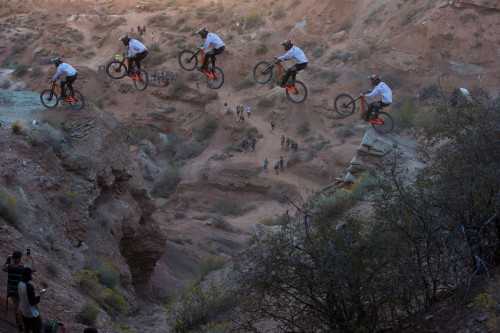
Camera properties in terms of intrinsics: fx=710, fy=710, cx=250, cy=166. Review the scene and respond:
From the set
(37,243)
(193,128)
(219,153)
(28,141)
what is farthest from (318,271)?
(193,128)

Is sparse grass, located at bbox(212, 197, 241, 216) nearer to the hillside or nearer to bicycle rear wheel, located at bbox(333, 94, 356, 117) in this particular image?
the hillside

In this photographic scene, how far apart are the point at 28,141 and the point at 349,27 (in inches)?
1470

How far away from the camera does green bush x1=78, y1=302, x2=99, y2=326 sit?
1416cm

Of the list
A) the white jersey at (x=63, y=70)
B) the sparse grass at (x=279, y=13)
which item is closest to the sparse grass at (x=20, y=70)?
the sparse grass at (x=279, y=13)

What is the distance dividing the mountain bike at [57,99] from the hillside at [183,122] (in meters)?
0.30

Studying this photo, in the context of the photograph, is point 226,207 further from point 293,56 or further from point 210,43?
point 293,56

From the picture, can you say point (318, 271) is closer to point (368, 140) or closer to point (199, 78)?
point (368, 140)

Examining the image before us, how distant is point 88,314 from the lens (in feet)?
46.8

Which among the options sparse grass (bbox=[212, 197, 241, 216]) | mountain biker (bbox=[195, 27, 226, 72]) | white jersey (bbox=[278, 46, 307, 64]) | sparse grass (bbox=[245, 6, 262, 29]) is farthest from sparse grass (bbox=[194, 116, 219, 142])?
white jersey (bbox=[278, 46, 307, 64])

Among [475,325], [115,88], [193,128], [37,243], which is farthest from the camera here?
[115,88]

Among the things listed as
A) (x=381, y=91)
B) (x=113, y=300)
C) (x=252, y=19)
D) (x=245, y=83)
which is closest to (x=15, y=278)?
(x=113, y=300)

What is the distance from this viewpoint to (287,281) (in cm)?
1237

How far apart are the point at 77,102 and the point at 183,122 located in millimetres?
27111

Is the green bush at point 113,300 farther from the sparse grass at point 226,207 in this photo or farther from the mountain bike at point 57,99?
the sparse grass at point 226,207
